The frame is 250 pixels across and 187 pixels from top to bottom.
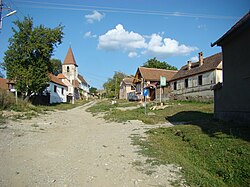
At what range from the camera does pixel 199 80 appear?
1200 inches

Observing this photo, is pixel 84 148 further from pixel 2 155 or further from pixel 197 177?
pixel 197 177

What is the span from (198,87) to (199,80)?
40.7 inches

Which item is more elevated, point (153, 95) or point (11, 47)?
point (11, 47)

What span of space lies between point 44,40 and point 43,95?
11.1 meters

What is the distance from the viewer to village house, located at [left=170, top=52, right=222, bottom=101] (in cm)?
2756

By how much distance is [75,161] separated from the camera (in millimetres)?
5938

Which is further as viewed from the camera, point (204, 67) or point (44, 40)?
point (204, 67)

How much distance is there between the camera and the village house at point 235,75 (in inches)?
370

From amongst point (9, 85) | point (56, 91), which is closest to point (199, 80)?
point (56, 91)

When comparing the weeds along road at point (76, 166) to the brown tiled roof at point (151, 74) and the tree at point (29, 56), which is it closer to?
the tree at point (29, 56)

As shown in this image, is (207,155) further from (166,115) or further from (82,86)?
(82,86)

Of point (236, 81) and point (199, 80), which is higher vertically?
point (199, 80)

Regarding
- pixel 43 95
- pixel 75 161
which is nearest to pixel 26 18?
pixel 43 95

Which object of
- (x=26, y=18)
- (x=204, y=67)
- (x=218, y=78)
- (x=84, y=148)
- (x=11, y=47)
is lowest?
(x=84, y=148)
